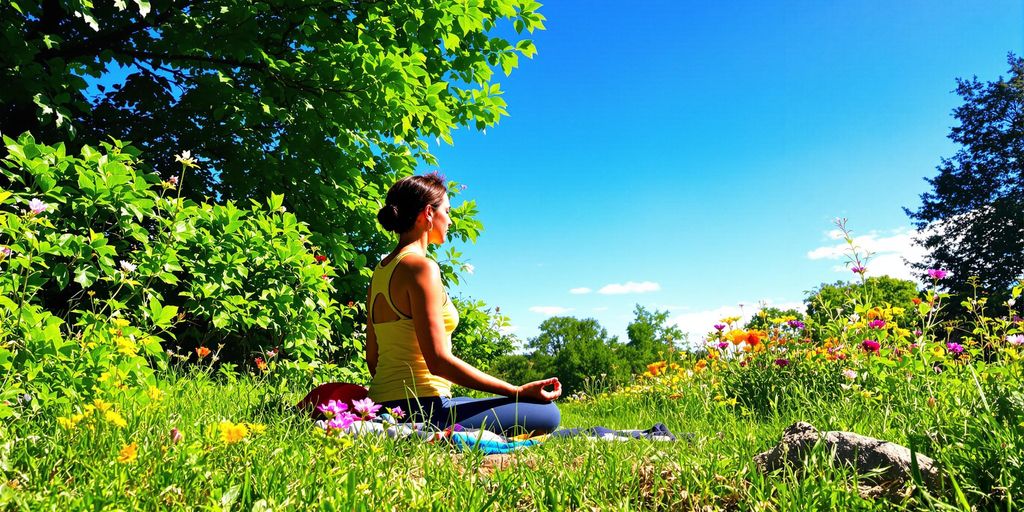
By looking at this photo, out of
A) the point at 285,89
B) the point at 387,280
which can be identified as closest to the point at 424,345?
the point at 387,280

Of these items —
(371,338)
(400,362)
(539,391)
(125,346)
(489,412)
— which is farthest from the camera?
(371,338)

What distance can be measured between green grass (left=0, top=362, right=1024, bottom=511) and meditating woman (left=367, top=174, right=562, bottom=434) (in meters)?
0.54

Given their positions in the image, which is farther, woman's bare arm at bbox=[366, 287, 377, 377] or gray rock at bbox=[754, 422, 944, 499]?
woman's bare arm at bbox=[366, 287, 377, 377]

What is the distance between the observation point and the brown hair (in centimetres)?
388

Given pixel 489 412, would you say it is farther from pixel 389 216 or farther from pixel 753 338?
pixel 753 338

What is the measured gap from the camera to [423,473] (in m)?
2.33

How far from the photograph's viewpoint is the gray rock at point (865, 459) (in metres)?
2.10

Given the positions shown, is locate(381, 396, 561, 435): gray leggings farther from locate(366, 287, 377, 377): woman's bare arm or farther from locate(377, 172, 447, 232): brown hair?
locate(377, 172, 447, 232): brown hair

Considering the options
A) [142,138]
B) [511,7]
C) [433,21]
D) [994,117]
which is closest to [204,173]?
[142,138]

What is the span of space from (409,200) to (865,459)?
9.31 feet

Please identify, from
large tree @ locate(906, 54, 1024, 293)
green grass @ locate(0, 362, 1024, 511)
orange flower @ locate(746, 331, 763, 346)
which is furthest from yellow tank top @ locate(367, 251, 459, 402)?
large tree @ locate(906, 54, 1024, 293)

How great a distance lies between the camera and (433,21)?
22.2 feet

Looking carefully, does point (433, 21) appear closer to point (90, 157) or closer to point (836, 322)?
point (90, 157)

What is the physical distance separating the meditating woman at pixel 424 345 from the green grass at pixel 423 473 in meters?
0.54
